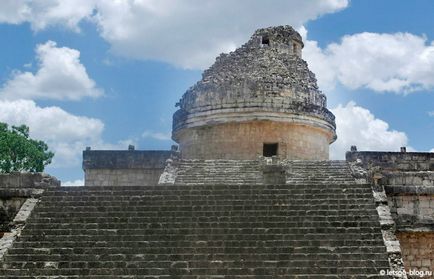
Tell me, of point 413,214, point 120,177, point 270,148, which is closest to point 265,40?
point 270,148

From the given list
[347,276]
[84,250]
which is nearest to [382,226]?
[347,276]

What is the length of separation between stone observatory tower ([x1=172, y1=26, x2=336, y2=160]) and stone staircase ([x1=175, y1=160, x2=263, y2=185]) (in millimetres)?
1975

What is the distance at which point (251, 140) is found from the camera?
1764cm

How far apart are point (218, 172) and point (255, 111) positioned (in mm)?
3123

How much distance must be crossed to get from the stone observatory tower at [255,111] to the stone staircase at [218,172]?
77.8 inches

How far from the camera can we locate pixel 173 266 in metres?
10.1

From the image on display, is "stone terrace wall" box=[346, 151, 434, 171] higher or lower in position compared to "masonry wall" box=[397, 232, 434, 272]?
higher

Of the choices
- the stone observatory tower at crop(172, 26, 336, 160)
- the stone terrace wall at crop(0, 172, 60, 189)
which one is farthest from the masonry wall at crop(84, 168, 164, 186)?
the stone terrace wall at crop(0, 172, 60, 189)

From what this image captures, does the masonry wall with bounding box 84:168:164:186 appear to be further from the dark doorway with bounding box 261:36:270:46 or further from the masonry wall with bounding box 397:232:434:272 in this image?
the masonry wall with bounding box 397:232:434:272

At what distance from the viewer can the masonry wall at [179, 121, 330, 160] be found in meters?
17.6

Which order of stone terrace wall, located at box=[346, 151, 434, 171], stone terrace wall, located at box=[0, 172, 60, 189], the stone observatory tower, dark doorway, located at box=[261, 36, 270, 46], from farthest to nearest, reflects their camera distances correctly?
dark doorway, located at box=[261, 36, 270, 46] < stone terrace wall, located at box=[346, 151, 434, 171] < the stone observatory tower < stone terrace wall, located at box=[0, 172, 60, 189]

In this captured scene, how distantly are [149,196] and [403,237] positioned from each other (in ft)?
15.8

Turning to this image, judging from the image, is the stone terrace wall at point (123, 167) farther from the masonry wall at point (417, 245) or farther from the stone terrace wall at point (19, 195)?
the masonry wall at point (417, 245)

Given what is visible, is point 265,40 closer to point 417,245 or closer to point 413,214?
point 413,214
